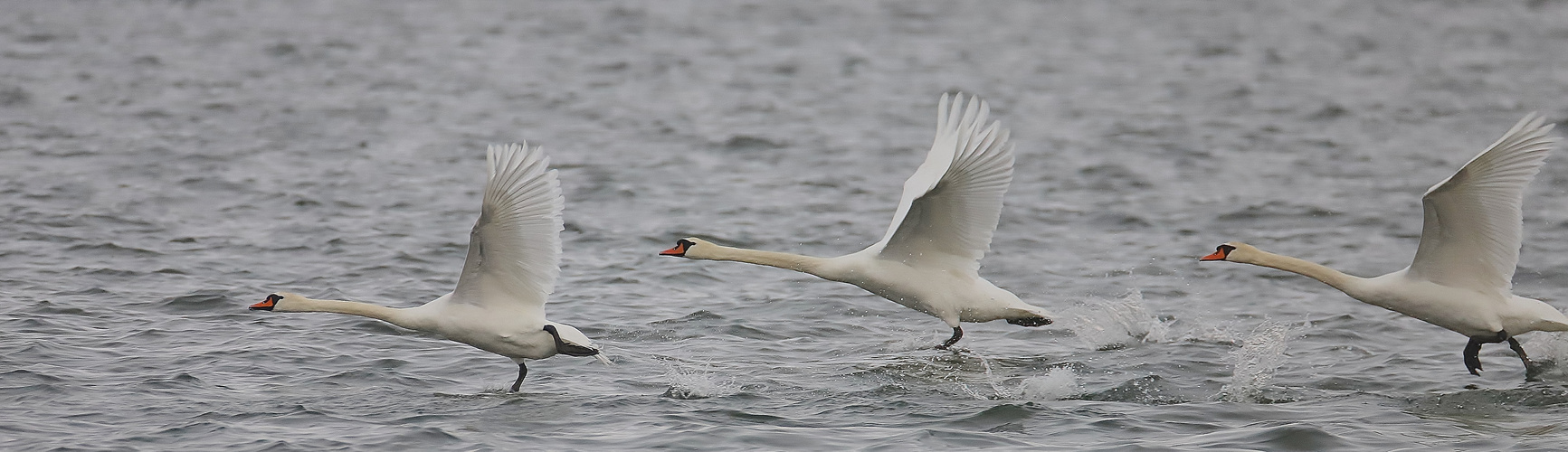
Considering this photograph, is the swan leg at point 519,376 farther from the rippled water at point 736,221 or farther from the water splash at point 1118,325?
the water splash at point 1118,325

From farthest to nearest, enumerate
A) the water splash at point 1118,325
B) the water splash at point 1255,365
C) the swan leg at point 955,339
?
the water splash at point 1118,325 → the swan leg at point 955,339 → the water splash at point 1255,365

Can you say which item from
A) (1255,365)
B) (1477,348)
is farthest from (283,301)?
(1477,348)

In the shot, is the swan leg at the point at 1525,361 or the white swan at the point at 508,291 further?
the swan leg at the point at 1525,361

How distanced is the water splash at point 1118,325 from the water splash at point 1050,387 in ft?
5.50

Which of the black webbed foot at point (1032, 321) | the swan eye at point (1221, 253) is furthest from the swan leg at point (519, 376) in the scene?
the swan eye at point (1221, 253)

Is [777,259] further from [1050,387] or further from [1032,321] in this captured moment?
[1050,387]

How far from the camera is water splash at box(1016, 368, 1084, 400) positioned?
947cm

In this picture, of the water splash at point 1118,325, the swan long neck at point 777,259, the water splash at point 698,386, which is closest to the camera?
the water splash at point 698,386

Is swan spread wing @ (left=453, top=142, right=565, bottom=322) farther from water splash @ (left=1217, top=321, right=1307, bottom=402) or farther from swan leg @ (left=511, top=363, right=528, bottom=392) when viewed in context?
water splash @ (left=1217, top=321, right=1307, bottom=402)

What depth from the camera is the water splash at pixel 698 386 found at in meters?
9.45

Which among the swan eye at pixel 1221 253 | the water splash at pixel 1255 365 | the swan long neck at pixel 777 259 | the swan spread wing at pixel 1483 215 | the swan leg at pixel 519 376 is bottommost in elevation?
the swan leg at pixel 519 376

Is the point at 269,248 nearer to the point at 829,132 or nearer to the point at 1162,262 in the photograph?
the point at 1162,262

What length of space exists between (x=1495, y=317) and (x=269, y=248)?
365 inches

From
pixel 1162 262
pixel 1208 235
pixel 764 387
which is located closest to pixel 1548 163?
pixel 1208 235
